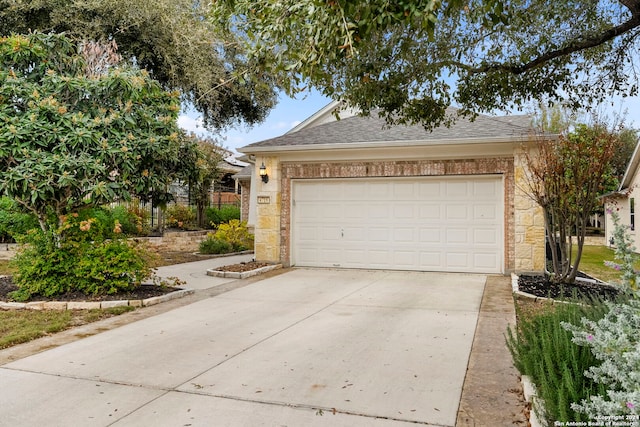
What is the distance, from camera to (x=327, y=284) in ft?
30.1

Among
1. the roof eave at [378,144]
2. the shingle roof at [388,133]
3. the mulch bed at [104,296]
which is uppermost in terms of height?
the shingle roof at [388,133]

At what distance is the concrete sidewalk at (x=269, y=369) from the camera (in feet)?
11.2

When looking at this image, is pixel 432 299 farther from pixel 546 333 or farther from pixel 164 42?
pixel 164 42

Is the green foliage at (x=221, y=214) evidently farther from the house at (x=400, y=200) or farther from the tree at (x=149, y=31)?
the house at (x=400, y=200)

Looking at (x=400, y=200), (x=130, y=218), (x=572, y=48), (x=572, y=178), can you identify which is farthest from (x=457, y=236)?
(x=130, y=218)

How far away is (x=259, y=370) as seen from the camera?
14.2 ft

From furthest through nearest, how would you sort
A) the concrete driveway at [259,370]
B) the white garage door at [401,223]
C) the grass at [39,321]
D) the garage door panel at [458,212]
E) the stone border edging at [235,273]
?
the garage door panel at [458,212] → the white garage door at [401,223] → the stone border edging at [235,273] → the grass at [39,321] → the concrete driveway at [259,370]

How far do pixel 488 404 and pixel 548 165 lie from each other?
563 cm

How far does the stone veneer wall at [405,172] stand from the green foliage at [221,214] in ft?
22.1

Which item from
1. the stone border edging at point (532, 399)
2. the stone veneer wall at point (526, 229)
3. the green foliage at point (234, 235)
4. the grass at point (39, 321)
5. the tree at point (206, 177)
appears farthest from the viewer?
the tree at point (206, 177)

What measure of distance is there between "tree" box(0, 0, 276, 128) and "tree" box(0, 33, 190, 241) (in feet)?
16.6

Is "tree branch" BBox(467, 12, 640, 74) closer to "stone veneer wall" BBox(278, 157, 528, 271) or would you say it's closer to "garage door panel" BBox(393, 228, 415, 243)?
"stone veneer wall" BBox(278, 157, 528, 271)

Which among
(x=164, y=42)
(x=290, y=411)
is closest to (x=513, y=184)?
(x=290, y=411)

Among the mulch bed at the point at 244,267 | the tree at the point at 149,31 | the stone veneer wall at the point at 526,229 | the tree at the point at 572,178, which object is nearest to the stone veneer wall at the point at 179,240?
the tree at the point at 149,31
